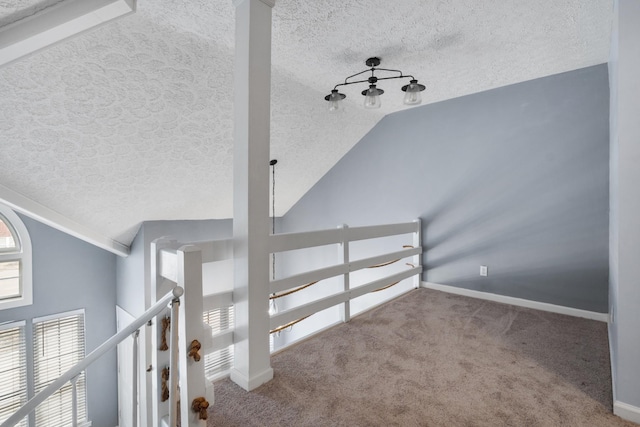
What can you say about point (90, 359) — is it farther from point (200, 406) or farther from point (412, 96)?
point (412, 96)

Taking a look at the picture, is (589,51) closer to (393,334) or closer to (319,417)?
(393,334)

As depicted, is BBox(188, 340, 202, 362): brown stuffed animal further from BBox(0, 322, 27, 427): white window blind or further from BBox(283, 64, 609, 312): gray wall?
BBox(0, 322, 27, 427): white window blind

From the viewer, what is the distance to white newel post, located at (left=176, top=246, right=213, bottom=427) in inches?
53.7

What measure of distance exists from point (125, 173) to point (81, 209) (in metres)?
0.81

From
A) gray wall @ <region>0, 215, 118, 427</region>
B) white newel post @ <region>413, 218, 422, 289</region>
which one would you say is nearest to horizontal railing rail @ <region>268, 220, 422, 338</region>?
white newel post @ <region>413, 218, 422, 289</region>

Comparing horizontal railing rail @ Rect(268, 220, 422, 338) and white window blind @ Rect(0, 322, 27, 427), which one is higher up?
horizontal railing rail @ Rect(268, 220, 422, 338)

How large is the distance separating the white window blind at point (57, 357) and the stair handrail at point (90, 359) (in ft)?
13.8

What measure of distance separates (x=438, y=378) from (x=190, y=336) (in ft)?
5.12

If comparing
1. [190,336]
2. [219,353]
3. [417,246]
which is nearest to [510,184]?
[417,246]

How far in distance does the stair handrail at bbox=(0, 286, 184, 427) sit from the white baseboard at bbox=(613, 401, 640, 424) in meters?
2.25

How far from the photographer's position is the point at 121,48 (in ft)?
7.30

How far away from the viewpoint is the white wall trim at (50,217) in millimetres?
3012

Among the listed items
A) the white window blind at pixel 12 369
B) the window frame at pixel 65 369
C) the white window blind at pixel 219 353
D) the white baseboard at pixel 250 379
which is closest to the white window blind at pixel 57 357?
the window frame at pixel 65 369

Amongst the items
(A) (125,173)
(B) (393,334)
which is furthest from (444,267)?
(A) (125,173)
